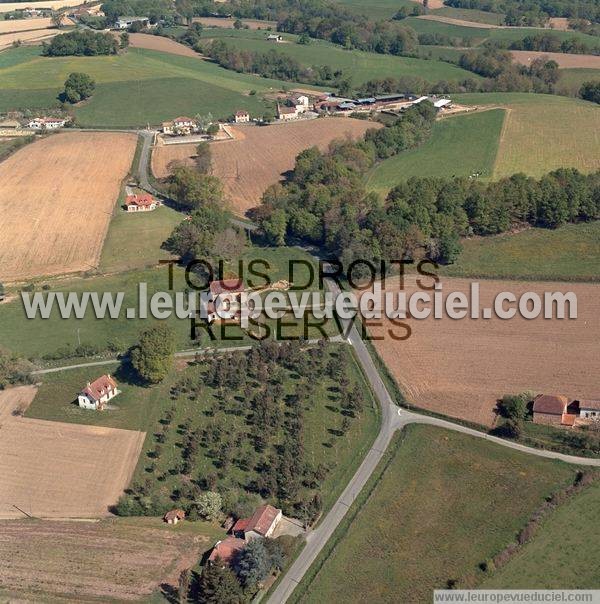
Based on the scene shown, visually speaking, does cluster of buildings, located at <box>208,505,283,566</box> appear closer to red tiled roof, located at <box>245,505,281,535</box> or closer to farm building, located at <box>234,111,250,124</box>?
red tiled roof, located at <box>245,505,281,535</box>

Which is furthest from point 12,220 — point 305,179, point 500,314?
point 500,314

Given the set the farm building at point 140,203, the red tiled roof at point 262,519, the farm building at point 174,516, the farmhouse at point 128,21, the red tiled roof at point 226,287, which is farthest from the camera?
the farmhouse at point 128,21

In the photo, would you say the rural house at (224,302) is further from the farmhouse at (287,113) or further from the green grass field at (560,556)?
the farmhouse at (287,113)

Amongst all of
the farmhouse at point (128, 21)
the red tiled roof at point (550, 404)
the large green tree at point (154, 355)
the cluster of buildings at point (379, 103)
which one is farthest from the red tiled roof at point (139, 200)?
the farmhouse at point (128, 21)

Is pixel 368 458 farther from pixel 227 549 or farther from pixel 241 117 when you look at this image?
pixel 241 117

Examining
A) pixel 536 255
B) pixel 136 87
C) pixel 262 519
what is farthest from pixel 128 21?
pixel 262 519

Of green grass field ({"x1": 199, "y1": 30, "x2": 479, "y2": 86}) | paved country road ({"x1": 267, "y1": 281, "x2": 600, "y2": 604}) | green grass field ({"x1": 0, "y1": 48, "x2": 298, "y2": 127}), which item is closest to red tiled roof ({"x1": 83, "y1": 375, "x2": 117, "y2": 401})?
paved country road ({"x1": 267, "y1": 281, "x2": 600, "y2": 604})
